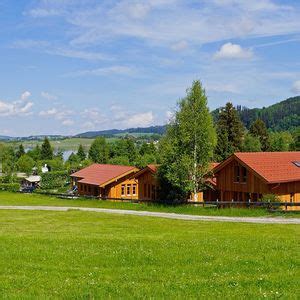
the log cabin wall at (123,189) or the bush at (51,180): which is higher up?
the bush at (51,180)

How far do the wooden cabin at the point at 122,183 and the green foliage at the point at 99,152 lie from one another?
2798 inches

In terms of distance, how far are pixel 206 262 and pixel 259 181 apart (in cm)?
3230

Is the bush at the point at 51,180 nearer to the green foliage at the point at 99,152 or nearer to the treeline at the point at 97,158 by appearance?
the treeline at the point at 97,158

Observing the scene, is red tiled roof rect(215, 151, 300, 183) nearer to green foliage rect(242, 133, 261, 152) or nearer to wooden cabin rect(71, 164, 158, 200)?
wooden cabin rect(71, 164, 158, 200)

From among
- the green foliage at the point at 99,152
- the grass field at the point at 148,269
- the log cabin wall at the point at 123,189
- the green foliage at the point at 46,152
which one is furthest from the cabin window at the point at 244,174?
the green foliage at the point at 46,152

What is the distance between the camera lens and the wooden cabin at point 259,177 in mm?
45062

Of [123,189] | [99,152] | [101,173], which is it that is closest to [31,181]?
[99,152]

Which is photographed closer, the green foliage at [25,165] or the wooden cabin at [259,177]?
the wooden cabin at [259,177]

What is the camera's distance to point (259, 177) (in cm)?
4509

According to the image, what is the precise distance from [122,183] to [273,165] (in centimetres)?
2427

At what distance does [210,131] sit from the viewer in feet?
162

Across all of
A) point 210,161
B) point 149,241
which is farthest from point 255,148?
point 149,241

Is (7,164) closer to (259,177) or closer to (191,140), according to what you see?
(191,140)

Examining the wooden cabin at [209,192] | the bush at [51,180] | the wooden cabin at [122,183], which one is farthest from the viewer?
the bush at [51,180]
